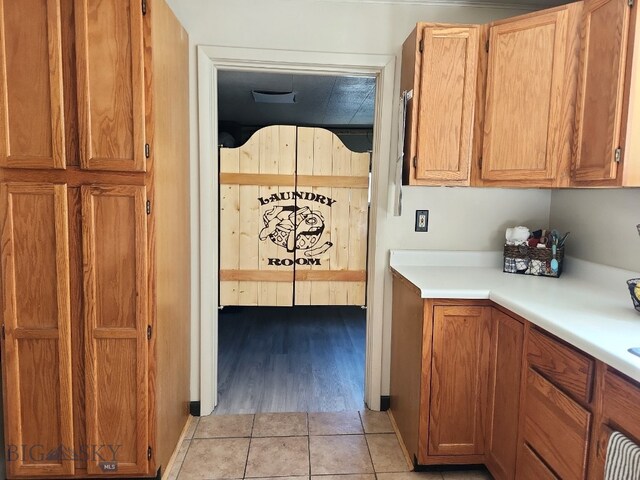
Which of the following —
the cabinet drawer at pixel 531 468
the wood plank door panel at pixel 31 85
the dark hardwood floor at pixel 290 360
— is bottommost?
the dark hardwood floor at pixel 290 360

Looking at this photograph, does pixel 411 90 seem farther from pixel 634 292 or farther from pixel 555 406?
pixel 555 406

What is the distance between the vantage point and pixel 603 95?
1.61 m

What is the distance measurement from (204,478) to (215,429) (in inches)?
15.3

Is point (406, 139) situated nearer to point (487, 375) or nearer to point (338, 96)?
point (487, 375)

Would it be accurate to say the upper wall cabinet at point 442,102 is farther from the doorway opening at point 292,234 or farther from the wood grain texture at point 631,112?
the doorway opening at point 292,234

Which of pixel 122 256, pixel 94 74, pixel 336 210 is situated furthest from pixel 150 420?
pixel 336 210

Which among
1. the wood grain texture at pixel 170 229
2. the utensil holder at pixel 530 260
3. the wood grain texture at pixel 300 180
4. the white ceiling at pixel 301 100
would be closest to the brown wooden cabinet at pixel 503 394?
the utensil holder at pixel 530 260

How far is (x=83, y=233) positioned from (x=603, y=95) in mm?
2189

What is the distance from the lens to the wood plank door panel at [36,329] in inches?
63.2

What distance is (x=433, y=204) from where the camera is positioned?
92.7 inches

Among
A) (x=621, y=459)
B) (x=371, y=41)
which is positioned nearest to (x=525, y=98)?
(x=371, y=41)

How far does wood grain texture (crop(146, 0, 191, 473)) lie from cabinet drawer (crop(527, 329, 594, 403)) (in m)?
1.53

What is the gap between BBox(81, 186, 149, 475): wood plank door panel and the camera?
161 centimetres

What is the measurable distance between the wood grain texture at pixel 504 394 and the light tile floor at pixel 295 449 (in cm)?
23
